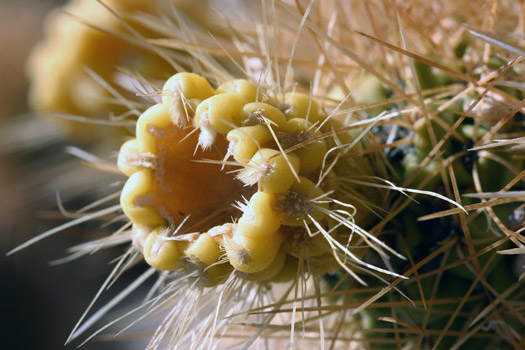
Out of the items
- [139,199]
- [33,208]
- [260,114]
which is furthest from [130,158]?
[33,208]

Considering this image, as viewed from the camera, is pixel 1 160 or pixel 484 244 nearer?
pixel 484 244

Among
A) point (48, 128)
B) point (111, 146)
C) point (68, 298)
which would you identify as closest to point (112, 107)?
point (111, 146)

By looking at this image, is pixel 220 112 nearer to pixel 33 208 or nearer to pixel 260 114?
pixel 260 114

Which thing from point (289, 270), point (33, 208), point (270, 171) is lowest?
point (33, 208)

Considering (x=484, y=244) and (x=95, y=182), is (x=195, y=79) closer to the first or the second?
(x=484, y=244)

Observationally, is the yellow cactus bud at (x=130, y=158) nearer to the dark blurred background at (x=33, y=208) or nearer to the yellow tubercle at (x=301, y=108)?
the yellow tubercle at (x=301, y=108)

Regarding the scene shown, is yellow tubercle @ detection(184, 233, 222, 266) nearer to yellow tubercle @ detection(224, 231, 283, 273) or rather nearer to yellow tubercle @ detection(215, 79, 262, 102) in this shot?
yellow tubercle @ detection(224, 231, 283, 273)

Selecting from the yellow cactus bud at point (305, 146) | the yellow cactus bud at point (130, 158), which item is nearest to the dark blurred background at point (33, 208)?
the yellow cactus bud at point (130, 158)
